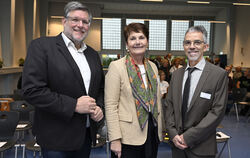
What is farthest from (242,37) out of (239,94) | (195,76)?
(195,76)

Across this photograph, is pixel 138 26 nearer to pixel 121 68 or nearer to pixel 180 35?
pixel 121 68

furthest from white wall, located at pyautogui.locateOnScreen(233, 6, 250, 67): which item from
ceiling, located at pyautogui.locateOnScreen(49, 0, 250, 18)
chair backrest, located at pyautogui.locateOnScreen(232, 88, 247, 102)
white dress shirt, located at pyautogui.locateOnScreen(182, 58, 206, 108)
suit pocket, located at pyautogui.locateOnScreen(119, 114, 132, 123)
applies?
suit pocket, located at pyautogui.locateOnScreen(119, 114, 132, 123)

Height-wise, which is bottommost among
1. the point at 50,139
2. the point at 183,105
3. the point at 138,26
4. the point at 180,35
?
the point at 50,139

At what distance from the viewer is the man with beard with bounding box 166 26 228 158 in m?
1.85

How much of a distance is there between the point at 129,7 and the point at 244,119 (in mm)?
11321

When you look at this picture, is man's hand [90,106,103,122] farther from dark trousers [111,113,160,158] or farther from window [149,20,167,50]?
window [149,20,167,50]

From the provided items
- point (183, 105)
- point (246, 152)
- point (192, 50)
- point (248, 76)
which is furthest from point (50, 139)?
point (248, 76)

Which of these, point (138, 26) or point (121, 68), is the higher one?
point (138, 26)

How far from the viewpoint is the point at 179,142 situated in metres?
1.93

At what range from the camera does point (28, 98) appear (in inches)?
59.0

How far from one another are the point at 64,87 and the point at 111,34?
634 inches

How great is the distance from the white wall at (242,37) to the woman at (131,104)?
1252 centimetres

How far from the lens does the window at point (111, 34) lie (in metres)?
17.3

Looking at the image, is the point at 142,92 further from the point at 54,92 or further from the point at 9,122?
the point at 9,122
